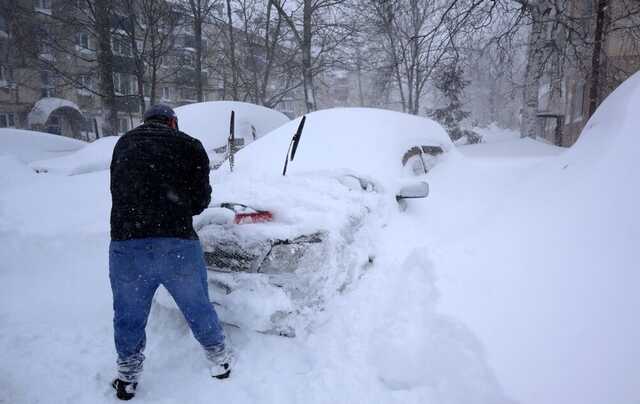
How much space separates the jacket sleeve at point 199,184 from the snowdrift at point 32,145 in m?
6.44

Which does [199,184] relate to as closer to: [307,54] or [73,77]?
[307,54]

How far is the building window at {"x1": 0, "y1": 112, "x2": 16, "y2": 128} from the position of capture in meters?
21.8

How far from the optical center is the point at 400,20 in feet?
68.9

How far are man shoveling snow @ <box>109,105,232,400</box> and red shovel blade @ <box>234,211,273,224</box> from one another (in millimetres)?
316

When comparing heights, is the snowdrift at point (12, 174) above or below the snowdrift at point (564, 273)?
above

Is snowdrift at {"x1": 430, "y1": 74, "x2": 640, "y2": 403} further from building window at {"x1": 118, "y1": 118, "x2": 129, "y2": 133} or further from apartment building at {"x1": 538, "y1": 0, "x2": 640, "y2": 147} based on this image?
building window at {"x1": 118, "y1": 118, "x2": 129, "y2": 133}

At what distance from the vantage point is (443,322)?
2385mm

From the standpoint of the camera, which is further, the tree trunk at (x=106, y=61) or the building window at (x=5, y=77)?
the building window at (x=5, y=77)

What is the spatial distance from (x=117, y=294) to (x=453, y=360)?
1955 millimetres

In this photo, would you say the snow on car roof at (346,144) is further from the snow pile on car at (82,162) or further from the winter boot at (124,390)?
the snow pile on car at (82,162)

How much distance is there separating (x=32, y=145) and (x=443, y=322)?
8.67 metres

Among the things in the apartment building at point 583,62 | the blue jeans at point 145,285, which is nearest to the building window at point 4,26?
the blue jeans at point 145,285

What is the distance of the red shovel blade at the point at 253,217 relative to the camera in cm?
242

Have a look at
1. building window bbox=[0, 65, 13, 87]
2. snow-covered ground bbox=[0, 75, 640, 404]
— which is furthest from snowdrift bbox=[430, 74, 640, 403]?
building window bbox=[0, 65, 13, 87]
